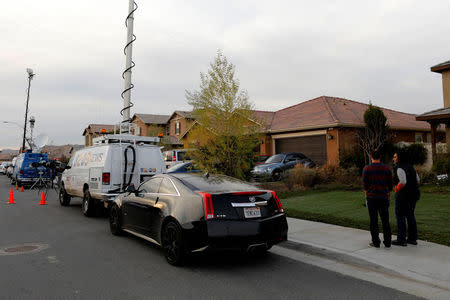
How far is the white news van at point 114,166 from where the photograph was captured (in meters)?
10.0

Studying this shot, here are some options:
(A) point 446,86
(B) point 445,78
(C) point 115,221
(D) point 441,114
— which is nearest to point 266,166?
(D) point 441,114

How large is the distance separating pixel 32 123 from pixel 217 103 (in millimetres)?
32335

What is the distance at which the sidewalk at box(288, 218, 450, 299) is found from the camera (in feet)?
16.2

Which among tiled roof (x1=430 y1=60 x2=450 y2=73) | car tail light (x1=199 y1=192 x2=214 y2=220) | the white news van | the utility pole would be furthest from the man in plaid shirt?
tiled roof (x1=430 y1=60 x2=450 y2=73)

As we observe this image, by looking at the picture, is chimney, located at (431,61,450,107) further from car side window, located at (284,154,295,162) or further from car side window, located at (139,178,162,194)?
car side window, located at (139,178,162,194)

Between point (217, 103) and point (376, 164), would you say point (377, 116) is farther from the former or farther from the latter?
point (376, 164)

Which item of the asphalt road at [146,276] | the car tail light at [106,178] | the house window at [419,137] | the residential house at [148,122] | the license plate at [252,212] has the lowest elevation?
the asphalt road at [146,276]

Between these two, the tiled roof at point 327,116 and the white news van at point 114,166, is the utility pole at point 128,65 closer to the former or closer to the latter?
the white news van at point 114,166

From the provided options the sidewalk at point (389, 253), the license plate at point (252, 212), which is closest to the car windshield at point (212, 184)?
the license plate at point (252, 212)

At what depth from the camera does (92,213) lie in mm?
10734

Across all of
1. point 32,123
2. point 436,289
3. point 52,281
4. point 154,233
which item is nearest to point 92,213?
point 154,233

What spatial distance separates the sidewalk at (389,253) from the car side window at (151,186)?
2.79 metres

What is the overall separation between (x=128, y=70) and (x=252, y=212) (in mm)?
9077

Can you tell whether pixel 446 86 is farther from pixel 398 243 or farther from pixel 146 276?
pixel 146 276
